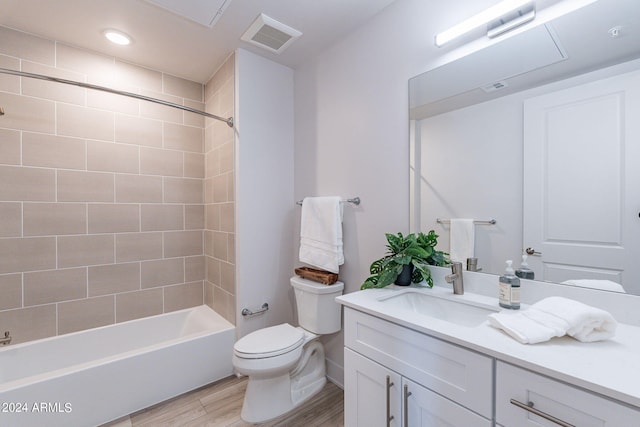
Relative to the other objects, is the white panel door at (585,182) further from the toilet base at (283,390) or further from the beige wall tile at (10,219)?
the beige wall tile at (10,219)

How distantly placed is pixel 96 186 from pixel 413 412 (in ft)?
8.20

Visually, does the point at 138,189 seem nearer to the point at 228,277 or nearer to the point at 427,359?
the point at 228,277

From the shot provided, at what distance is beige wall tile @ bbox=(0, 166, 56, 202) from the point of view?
1830mm

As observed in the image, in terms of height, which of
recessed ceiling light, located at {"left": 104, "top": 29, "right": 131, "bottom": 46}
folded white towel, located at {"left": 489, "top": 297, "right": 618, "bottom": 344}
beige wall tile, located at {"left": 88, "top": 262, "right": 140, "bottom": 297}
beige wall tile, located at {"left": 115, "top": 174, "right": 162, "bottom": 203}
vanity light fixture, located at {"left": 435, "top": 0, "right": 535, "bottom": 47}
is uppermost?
recessed ceiling light, located at {"left": 104, "top": 29, "right": 131, "bottom": 46}

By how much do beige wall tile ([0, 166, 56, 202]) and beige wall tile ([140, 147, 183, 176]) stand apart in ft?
1.88

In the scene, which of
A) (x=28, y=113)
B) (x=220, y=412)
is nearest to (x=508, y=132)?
(x=220, y=412)

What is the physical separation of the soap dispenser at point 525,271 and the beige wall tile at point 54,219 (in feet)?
9.02

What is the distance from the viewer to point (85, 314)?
2092 mm

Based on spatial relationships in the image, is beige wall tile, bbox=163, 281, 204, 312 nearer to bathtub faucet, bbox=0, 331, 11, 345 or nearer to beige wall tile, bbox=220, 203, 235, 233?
beige wall tile, bbox=220, 203, 235, 233

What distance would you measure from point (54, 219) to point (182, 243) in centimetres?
87

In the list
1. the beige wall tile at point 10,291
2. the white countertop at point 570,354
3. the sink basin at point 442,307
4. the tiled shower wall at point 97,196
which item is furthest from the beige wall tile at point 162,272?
the white countertop at point 570,354

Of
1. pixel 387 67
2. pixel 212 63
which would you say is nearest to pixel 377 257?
pixel 387 67

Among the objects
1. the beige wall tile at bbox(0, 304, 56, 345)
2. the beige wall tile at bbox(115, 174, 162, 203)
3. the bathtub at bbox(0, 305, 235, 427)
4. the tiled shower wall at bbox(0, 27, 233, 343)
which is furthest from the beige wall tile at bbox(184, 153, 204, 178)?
the beige wall tile at bbox(0, 304, 56, 345)

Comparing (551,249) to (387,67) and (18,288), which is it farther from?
(18,288)
